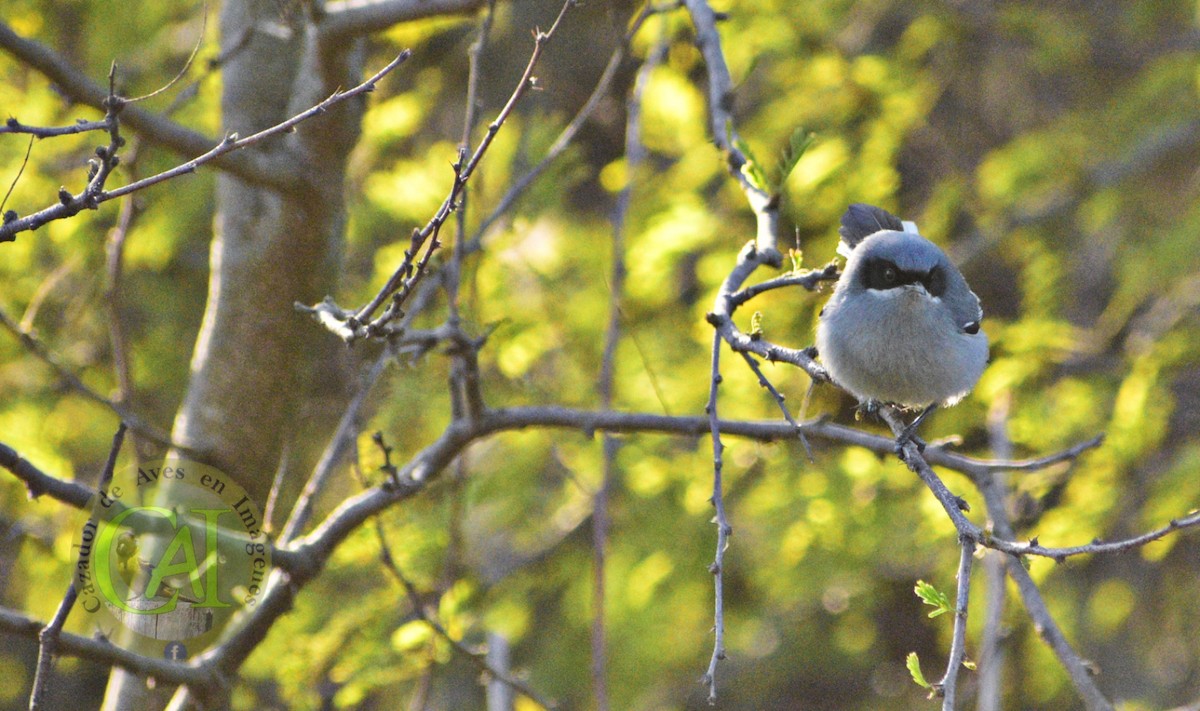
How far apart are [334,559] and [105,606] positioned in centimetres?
96

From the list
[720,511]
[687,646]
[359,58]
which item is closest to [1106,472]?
[687,646]

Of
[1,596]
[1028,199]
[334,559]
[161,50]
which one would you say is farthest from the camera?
[1028,199]

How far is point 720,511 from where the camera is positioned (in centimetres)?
201

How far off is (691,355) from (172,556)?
275 centimetres

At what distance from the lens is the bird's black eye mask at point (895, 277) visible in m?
2.93

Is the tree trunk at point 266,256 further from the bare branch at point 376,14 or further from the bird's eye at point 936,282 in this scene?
the bird's eye at point 936,282

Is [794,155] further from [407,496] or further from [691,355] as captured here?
[691,355]

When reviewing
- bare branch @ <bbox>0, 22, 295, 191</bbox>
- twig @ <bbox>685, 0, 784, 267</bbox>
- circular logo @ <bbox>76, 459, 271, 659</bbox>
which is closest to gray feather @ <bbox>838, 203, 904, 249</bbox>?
twig @ <bbox>685, 0, 784, 267</bbox>

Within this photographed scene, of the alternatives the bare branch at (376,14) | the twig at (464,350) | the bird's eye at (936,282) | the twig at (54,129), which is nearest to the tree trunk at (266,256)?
the bare branch at (376,14)

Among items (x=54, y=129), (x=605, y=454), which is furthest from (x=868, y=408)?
(x=54, y=129)

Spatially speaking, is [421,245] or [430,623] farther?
[430,623]

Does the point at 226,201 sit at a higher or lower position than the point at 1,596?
higher

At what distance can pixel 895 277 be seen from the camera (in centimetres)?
293

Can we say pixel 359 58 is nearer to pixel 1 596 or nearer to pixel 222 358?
pixel 222 358
